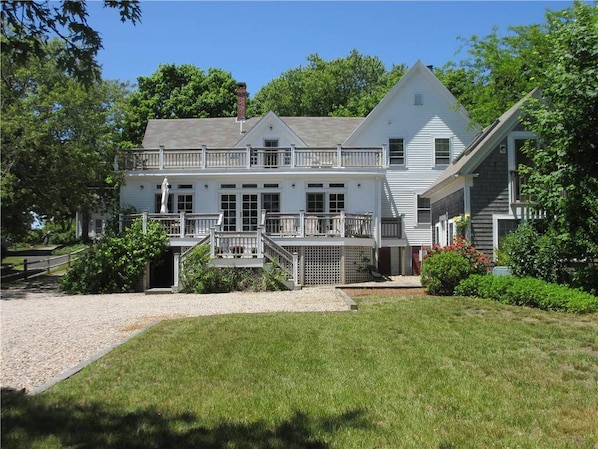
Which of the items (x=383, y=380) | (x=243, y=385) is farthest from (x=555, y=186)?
(x=243, y=385)

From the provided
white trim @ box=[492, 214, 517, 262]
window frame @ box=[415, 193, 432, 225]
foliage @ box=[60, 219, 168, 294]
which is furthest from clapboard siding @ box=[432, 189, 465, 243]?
foliage @ box=[60, 219, 168, 294]

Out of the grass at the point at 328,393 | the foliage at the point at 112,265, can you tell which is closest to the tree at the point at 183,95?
the foliage at the point at 112,265

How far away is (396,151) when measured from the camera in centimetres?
2684

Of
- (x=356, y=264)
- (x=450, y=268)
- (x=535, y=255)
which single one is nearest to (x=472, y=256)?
(x=450, y=268)

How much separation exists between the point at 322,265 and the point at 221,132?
40.4 feet

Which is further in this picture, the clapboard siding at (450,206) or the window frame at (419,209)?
the window frame at (419,209)

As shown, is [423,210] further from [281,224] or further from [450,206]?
[281,224]

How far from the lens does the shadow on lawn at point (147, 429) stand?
4.34 m

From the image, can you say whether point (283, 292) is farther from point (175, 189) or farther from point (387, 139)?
point (387, 139)

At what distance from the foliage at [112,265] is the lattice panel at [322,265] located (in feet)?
20.1

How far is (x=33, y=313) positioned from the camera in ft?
45.2

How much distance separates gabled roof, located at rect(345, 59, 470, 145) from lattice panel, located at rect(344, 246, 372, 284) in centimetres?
743

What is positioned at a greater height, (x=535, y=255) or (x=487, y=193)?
(x=487, y=193)

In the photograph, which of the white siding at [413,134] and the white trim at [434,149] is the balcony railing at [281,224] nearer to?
the white siding at [413,134]
